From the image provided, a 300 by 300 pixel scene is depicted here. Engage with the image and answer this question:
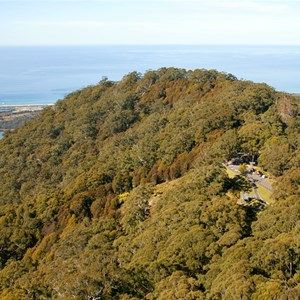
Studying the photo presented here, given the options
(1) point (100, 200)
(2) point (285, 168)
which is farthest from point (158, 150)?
(2) point (285, 168)

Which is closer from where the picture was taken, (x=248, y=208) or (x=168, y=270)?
(x=168, y=270)

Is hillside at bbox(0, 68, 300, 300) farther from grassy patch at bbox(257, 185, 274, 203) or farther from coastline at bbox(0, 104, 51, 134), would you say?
coastline at bbox(0, 104, 51, 134)

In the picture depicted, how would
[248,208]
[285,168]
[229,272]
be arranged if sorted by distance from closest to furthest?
[229,272], [248,208], [285,168]

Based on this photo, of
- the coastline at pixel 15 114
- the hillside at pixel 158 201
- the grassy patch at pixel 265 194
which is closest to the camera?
the hillside at pixel 158 201

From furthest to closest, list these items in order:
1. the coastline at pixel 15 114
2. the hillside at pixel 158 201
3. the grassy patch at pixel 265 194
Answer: the coastline at pixel 15 114, the grassy patch at pixel 265 194, the hillside at pixel 158 201

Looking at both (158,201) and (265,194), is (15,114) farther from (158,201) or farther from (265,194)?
(265,194)

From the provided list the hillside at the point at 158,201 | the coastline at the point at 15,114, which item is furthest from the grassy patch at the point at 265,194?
the coastline at the point at 15,114

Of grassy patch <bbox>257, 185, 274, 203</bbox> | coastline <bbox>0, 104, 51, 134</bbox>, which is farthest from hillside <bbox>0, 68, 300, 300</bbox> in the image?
coastline <bbox>0, 104, 51, 134</bbox>

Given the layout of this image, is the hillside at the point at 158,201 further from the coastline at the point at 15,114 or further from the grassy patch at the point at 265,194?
the coastline at the point at 15,114

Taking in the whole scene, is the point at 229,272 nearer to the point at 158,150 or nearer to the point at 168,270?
the point at 168,270
